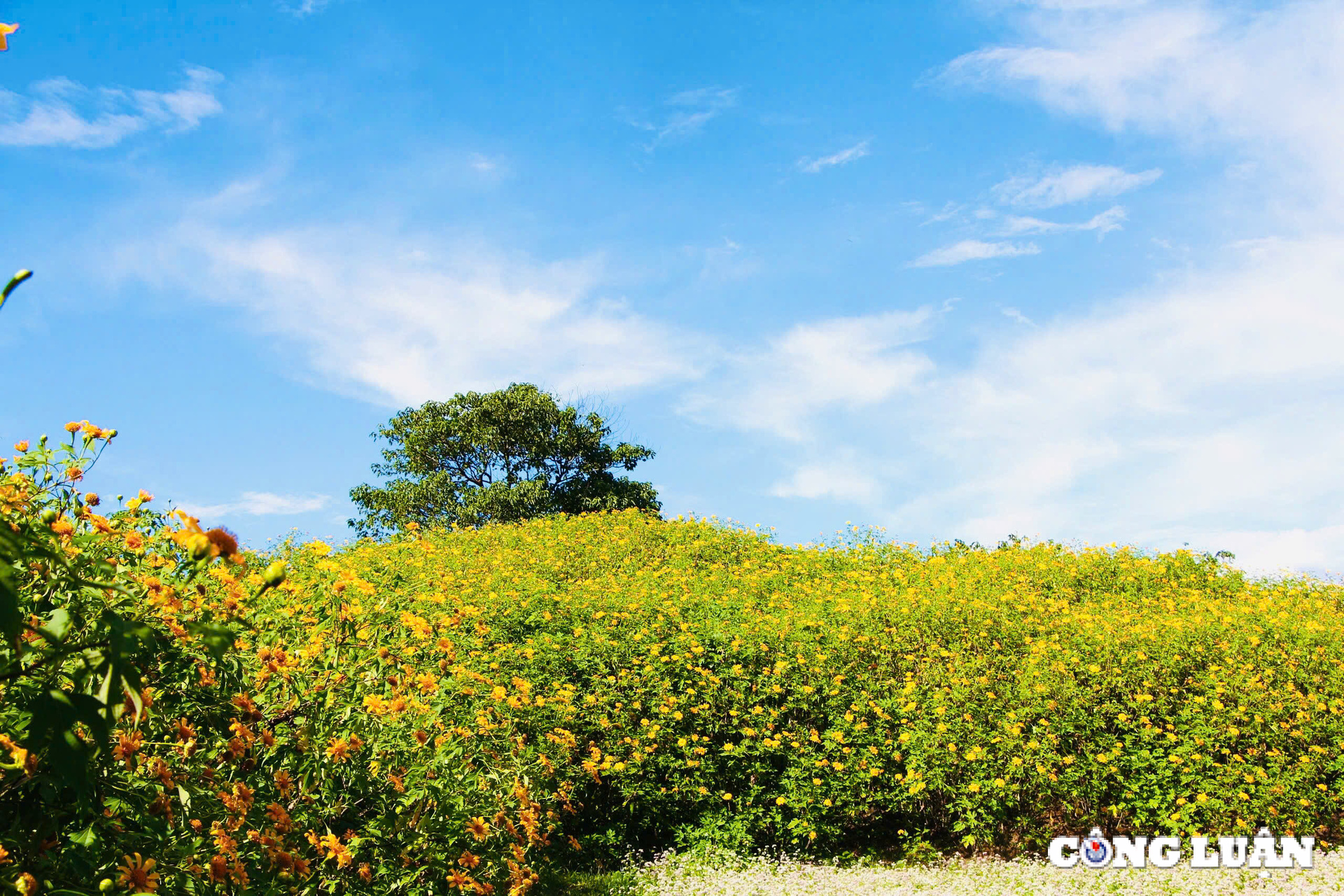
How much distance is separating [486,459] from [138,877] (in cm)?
1717

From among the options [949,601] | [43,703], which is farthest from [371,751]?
[949,601]

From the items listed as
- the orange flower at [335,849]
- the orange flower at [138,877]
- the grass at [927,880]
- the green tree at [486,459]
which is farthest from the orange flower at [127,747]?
the green tree at [486,459]

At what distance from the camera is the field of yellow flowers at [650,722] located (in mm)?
2621

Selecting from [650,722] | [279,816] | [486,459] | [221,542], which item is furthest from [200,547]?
[486,459]

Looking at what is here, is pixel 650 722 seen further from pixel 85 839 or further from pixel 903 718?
pixel 85 839

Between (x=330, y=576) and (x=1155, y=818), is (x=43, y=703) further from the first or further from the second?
(x=1155, y=818)

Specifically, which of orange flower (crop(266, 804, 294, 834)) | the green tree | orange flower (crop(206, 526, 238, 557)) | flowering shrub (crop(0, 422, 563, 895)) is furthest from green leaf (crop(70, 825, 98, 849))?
the green tree

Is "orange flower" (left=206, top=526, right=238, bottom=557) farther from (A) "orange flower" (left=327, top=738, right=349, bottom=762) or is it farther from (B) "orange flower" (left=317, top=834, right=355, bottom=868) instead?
(B) "orange flower" (left=317, top=834, right=355, bottom=868)

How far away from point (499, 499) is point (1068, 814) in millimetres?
12843

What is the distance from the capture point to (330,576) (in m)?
3.98

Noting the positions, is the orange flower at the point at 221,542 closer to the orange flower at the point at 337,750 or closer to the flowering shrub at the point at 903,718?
the orange flower at the point at 337,750

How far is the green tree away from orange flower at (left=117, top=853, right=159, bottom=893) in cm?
A: 1591

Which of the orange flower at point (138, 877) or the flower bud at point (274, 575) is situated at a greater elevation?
the flower bud at point (274, 575)

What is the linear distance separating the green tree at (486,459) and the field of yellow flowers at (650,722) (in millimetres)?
8549
